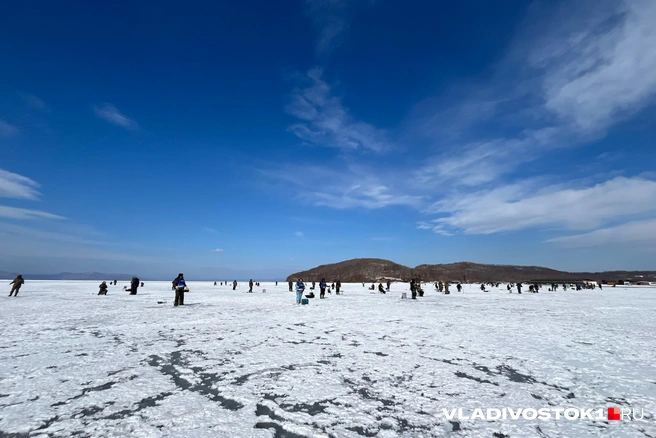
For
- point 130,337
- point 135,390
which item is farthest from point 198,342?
point 135,390

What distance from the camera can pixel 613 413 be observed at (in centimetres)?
484

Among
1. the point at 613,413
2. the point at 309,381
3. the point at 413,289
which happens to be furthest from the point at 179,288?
the point at 413,289

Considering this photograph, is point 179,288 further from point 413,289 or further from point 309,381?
point 413,289

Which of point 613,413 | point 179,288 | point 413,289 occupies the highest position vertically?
point 413,289

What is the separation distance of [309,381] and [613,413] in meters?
5.02

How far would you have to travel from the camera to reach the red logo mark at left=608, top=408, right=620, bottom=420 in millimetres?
4686

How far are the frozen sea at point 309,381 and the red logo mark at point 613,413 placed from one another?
6.4 inches

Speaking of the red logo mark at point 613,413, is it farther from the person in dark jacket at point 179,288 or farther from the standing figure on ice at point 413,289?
the standing figure on ice at point 413,289

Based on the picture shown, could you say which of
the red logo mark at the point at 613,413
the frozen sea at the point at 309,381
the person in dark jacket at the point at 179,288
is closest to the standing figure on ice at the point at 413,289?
the frozen sea at the point at 309,381

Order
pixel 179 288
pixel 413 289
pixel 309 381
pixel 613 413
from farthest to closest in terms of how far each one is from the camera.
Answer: pixel 413 289 < pixel 179 288 < pixel 309 381 < pixel 613 413

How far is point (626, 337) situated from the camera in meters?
11.0

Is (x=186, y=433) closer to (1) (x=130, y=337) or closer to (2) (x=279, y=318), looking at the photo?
(1) (x=130, y=337)

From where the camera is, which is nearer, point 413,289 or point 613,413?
point 613,413

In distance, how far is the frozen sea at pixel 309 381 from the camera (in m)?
4.30
